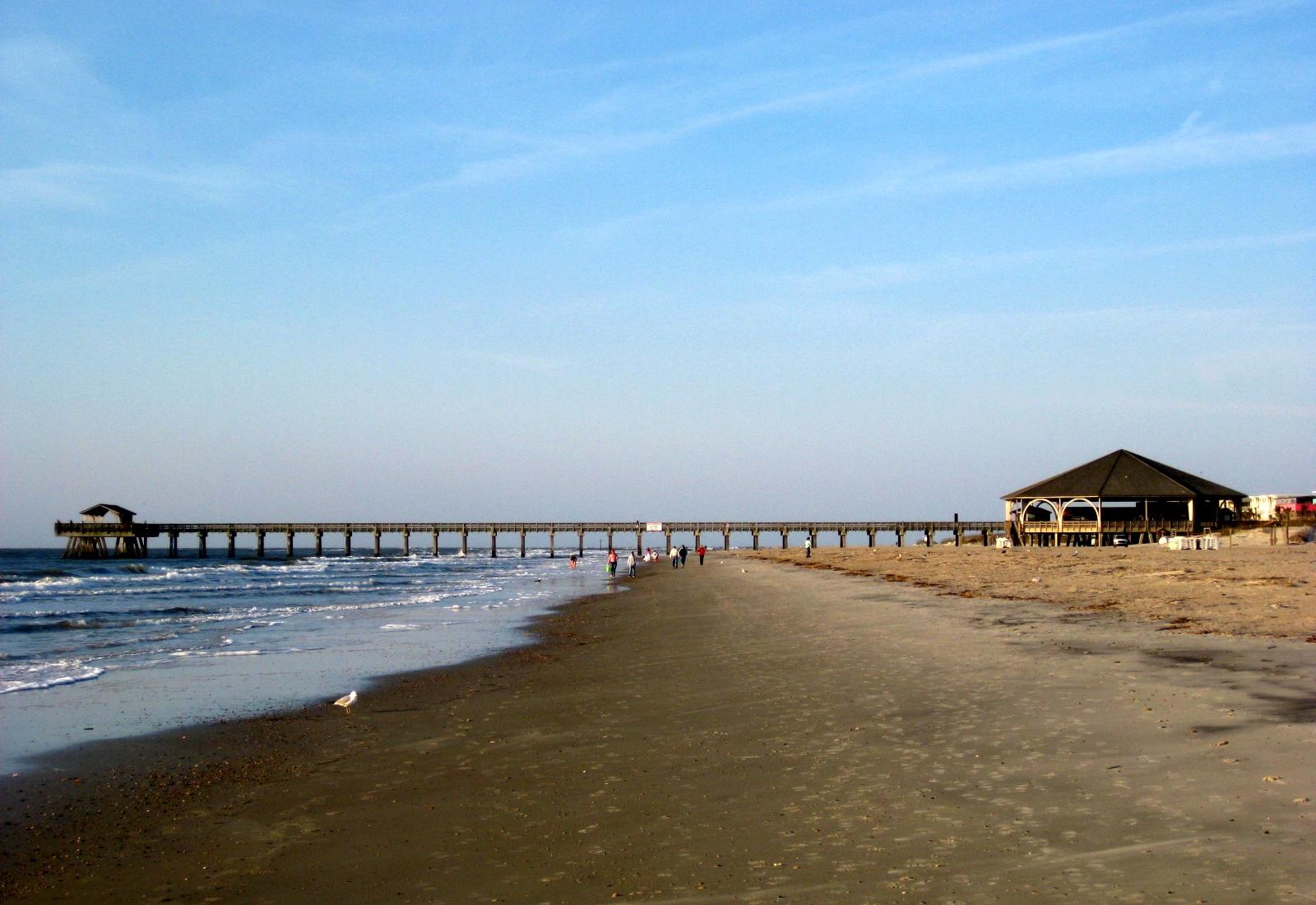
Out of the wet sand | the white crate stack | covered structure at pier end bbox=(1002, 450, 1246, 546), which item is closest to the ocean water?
the wet sand

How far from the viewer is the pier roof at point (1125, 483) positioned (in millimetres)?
55312

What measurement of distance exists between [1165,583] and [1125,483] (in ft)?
122

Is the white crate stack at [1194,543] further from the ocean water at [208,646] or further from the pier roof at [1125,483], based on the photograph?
the ocean water at [208,646]

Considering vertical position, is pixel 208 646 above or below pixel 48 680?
below

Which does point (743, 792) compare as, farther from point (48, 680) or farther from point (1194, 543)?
point (1194, 543)

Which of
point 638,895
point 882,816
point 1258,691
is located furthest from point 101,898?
point 1258,691

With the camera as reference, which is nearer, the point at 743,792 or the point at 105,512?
the point at 743,792

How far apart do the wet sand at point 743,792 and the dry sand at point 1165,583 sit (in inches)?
142

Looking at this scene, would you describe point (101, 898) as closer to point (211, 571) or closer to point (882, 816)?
point (882, 816)

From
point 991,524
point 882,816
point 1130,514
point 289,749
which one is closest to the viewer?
point 882,816

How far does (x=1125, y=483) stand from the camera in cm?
5672

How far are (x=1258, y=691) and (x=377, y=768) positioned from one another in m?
8.25

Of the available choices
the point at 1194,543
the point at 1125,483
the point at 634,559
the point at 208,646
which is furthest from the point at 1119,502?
the point at 208,646

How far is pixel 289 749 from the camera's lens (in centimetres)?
951
